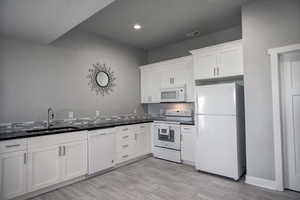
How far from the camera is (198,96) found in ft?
10.9

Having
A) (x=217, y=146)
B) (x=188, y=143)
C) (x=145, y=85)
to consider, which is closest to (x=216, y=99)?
(x=217, y=146)

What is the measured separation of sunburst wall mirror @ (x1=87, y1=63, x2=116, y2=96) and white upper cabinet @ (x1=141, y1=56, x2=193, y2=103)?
3.33 ft

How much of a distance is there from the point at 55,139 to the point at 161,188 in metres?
1.85

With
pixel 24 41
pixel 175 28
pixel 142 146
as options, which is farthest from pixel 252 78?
pixel 24 41

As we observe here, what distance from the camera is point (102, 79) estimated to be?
13.2 ft

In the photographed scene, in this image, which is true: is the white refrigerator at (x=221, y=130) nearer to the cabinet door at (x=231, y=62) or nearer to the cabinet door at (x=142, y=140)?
the cabinet door at (x=231, y=62)

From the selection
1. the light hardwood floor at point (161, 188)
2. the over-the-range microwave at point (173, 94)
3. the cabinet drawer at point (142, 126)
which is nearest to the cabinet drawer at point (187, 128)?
the over-the-range microwave at point (173, 94)

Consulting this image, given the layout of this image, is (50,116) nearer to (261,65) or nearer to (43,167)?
(43,167)

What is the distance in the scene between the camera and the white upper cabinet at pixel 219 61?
9.85 feet

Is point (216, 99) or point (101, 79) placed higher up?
point (101, 79)

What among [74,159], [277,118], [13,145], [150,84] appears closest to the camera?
[13,145]

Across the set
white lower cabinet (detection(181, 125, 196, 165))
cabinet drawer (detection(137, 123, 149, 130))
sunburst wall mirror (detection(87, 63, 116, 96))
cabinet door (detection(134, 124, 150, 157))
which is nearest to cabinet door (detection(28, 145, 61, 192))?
sunburst wall mirror (detection(87, 63, 116, 96))

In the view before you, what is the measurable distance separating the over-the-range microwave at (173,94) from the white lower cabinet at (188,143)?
0.72 meters

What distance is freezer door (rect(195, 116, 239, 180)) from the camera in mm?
2883
